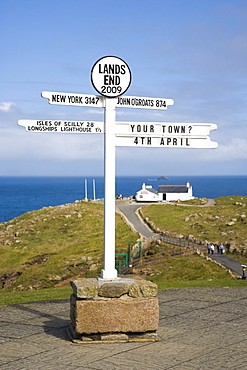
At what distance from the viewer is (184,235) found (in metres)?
38.3

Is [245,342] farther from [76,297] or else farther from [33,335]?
[33,335]

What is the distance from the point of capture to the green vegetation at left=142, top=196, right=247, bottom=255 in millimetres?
36219

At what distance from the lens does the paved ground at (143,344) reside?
6.18m

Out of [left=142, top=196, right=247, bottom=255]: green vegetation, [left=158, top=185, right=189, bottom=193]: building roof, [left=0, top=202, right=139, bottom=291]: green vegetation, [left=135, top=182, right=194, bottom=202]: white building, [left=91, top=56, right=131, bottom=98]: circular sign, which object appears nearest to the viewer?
[left=91, top=56, right=131, bottom=98]: circular sign

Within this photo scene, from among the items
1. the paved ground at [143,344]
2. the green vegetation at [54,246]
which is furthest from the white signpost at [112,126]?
the green vegetation at [54,246]

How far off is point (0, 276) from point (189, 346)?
2299cm

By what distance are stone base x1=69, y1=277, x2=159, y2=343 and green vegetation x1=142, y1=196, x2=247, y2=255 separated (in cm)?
2554

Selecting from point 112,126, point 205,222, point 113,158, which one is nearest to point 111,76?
point 112,126

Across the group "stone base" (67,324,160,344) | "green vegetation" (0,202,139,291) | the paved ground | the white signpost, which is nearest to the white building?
"green vegetation" (0,202,139,291)

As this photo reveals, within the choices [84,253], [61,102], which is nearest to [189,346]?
[61,102]

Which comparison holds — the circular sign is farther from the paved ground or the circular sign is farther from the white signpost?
the paved ground

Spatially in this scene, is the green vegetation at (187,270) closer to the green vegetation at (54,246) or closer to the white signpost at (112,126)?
the green vegetation at (54,246)

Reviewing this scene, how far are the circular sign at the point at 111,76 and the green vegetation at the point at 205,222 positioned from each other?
25810 millimetres

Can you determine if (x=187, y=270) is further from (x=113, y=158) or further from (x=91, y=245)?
(x=113, y=158)
